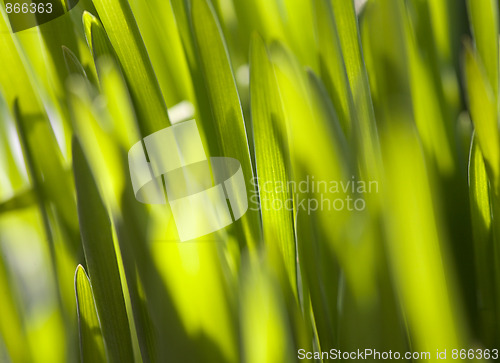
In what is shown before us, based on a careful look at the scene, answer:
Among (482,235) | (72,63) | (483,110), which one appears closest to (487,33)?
(483,110)

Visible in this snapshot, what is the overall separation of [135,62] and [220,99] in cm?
12

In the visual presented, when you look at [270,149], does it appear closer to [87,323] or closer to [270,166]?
[270,166]

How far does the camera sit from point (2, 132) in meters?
0.60

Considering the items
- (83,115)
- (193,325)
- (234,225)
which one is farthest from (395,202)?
(83,115)

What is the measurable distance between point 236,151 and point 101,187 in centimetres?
19

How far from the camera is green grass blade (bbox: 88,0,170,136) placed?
1.90ft

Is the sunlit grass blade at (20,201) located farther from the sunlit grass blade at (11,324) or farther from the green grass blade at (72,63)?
the green grass blade at (72,63)

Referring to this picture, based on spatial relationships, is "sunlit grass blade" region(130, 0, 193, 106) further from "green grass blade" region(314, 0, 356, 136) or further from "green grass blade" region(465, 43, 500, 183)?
"green grass blade" region(465, 43, 500, 183)

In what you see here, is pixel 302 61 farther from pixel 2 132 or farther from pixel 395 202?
pixel 2 132

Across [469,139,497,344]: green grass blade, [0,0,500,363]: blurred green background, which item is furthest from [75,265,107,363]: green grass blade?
[469,139,497,344]: green grass blade

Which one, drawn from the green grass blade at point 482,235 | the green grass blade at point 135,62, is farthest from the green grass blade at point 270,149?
the green grass blade at point 482,235

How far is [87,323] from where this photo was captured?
618 mm

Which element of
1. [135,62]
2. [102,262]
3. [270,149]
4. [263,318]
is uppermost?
[135,62]

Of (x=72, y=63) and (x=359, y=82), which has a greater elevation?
(x=72, y=63)
